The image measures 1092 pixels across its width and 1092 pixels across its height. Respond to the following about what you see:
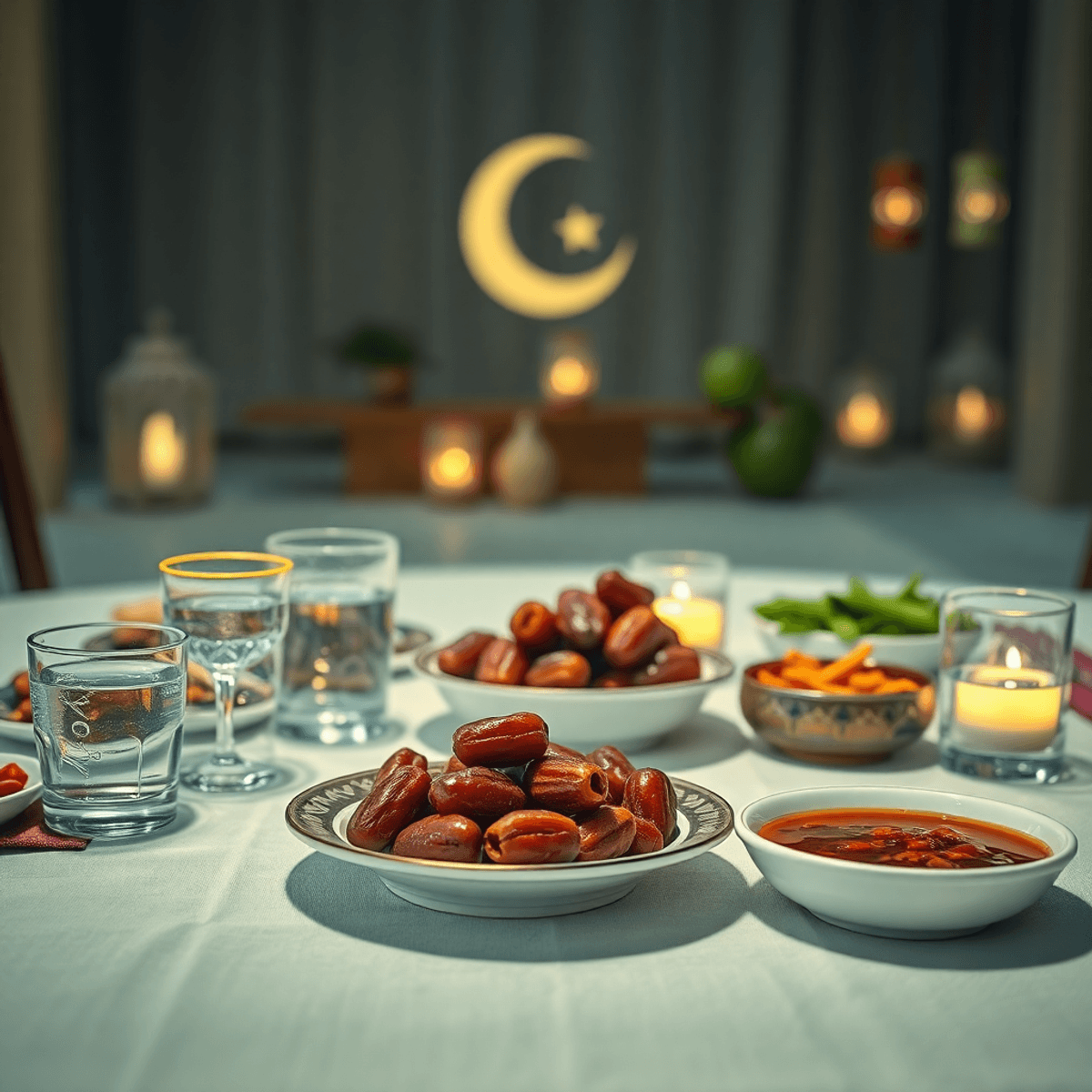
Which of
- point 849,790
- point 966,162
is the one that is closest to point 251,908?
point 849,790

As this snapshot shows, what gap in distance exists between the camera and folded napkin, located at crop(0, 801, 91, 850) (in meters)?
0.75

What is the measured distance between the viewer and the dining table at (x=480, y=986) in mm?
521

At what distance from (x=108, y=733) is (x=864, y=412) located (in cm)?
520

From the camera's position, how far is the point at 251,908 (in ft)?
2.22

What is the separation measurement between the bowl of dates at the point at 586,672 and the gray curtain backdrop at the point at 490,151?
4.64 meters

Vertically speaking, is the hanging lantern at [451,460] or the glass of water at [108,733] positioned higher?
the glass of water at [108,733]

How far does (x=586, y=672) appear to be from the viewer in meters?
0.92

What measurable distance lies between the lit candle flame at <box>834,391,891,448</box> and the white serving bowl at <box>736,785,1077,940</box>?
5.13m

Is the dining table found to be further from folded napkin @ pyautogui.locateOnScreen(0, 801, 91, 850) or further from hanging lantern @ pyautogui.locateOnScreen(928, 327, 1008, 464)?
hanging lantern @ pyautogui.locateOnScreen(928, 327, 1008, 464)

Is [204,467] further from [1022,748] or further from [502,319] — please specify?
[1022,748]

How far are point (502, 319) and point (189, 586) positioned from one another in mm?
5158

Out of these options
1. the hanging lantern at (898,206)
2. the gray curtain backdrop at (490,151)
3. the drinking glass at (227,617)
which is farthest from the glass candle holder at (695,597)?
the gray curtain backdrop at (490,151)

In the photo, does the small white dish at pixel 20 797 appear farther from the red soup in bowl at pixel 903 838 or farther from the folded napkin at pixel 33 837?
the red soup in bowl at pixel 903 838

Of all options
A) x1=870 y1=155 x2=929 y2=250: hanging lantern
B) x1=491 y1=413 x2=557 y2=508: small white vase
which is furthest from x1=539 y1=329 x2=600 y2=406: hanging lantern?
x1=870 y1=155 x2=929 y2=250: hanging lantern
